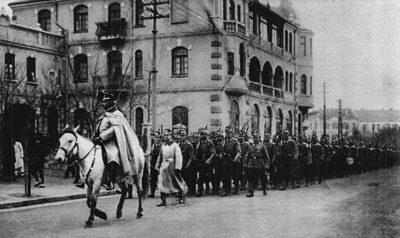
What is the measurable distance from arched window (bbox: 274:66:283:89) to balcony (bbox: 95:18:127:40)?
14421 mm

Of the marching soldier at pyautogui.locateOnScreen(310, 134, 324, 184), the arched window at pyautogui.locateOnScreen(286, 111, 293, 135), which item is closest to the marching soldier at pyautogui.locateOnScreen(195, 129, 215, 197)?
the marching soldier at pyautogui.locateOnScreen(310, 134, 324, 184)

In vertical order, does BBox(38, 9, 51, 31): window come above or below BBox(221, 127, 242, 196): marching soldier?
above

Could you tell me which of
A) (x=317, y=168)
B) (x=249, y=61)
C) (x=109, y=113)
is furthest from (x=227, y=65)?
(x=109, y=113)

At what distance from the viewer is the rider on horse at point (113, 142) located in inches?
454

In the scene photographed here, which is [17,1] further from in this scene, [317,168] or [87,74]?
[317,168]

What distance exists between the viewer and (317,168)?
22984 millimetres

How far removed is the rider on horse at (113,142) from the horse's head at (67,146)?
46cm

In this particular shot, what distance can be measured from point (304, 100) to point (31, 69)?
2509 cm

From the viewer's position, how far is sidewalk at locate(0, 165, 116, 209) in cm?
1468

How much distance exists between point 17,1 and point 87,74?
27.1ft

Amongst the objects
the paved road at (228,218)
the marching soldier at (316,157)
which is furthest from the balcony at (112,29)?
the paved road at (228,218)

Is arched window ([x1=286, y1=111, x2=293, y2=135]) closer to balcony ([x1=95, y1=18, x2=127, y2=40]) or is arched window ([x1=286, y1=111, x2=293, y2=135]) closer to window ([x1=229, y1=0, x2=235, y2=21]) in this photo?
window ([x1=229, y1=0, x2=235, y2=21])

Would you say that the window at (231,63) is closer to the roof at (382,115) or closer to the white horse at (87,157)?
the roof at (382,115)

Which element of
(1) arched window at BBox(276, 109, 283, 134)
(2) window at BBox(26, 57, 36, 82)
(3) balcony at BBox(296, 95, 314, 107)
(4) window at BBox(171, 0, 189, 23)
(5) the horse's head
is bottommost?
(5) the horse's head
